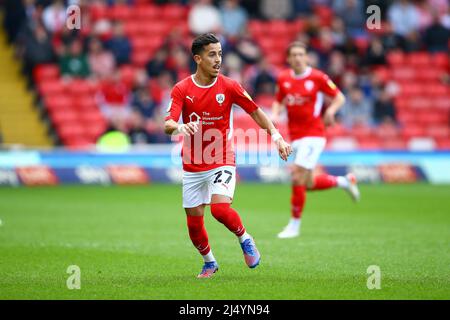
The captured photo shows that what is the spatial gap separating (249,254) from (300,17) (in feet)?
66.5

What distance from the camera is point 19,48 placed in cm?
2662

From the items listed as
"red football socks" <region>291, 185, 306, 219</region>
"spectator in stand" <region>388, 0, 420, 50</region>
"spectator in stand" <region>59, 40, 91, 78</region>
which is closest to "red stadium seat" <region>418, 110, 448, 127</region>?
"spectator in stand" <region>388, 0, 420, 50</region>

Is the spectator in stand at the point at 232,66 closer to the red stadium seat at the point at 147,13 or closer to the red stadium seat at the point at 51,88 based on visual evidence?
the red stadium seat at the point at 147,13

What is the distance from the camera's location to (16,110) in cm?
2611

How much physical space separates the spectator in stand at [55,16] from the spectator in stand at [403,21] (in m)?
10.0

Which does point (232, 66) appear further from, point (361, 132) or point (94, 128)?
point (94, 128)

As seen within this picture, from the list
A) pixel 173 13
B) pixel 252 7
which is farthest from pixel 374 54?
pixel 173 13

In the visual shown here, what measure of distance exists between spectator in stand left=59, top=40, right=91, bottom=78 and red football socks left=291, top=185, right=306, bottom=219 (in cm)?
1261

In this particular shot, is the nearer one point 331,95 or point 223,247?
point 223,247

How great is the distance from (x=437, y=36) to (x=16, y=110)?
42.6 feet

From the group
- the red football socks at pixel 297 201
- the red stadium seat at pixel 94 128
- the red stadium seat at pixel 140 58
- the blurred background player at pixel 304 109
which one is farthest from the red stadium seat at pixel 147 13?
the red football socks at pixel 297 201

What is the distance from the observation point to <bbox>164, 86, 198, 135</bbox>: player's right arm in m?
9.30

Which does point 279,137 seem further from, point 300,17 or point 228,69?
point 300,17

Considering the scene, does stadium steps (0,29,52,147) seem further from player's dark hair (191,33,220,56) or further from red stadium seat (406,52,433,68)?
player's dark hair (191,33,220,56)
